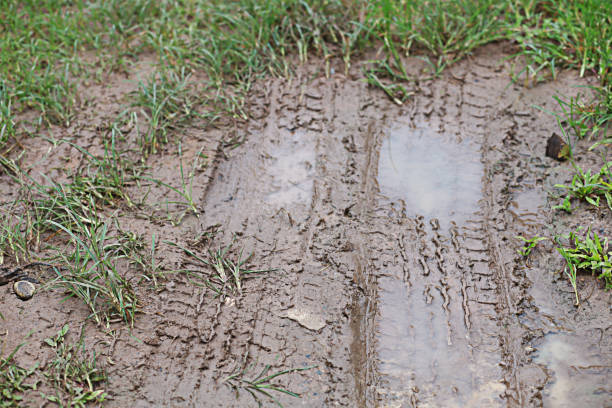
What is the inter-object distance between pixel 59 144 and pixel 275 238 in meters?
1.51

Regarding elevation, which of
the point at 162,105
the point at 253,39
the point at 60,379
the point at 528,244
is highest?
the point at 253,39

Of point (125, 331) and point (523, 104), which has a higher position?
point (523, 104)

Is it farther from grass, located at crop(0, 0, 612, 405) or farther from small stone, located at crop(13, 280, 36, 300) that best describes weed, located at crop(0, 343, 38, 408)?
grass, located at crop(0, 0, 612, 405)

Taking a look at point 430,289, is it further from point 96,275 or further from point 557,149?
point 96,275

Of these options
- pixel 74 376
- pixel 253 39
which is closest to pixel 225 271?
pixel 74 376

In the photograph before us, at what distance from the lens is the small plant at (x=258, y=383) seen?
222cm

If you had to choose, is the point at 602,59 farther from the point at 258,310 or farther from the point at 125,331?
the point at 125,331

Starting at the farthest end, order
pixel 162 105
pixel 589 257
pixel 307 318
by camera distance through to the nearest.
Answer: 1. pixel 162 105
2. pixel 589 257
3. pixel 307 318

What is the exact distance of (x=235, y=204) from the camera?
3.02 m

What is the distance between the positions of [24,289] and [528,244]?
2.48 meters

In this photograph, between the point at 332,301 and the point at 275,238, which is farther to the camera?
the point at 275,238

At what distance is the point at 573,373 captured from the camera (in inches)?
90.0

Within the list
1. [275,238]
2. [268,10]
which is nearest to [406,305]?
[275,238]

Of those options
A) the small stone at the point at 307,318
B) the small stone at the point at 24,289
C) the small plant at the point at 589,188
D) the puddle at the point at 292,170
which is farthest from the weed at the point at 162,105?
the small plant at the point at 589,188
